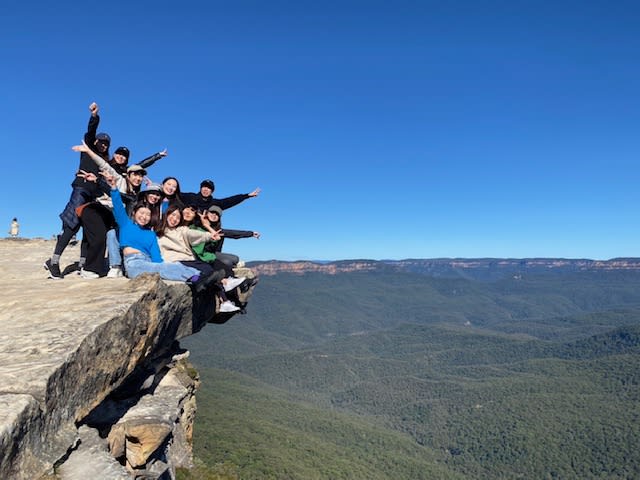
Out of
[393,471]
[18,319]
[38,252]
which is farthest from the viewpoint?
[393,471]

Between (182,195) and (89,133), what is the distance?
289 centimetres

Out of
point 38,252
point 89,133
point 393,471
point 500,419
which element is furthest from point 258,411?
point 89,133

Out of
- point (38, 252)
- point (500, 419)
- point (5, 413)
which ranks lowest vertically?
point (500, 419)

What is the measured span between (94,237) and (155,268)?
2.08 metres

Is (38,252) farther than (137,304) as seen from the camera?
Yes

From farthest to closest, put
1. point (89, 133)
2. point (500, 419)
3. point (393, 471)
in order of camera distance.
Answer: point (500, 419) < point (393, 471) < point (89, 133)

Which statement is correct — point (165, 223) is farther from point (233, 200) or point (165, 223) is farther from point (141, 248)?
point (233, 200)

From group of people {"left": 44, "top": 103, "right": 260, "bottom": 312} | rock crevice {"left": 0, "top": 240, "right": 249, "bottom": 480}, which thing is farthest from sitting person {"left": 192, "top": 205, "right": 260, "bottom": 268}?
rock crevice {"left": 0, "top": 240, "right": 249, "bottom": 480}

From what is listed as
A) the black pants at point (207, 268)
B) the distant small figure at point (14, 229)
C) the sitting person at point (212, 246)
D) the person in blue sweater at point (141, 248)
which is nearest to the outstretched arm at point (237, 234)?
the sitting person at point (212, 246)

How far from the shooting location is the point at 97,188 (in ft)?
36.5

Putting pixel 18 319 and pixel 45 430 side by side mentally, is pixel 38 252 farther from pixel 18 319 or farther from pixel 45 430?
pixel 45 430

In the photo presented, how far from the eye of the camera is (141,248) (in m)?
9.99

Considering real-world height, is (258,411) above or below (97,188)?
below

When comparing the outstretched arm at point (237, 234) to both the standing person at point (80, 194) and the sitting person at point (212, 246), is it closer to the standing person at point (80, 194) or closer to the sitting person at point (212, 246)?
the sitting person at point (212, 246)
